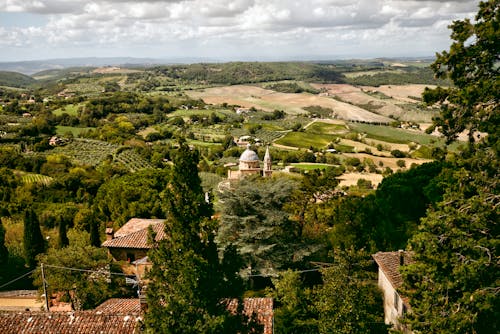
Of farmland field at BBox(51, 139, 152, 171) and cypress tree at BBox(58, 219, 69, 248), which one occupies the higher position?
cypress tree at BBox(58, 219, 69, 248)

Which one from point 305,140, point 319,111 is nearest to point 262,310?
point 305,140

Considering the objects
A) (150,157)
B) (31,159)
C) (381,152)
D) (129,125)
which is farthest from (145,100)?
(381,152)

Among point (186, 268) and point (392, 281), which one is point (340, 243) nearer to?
point (392, 281)

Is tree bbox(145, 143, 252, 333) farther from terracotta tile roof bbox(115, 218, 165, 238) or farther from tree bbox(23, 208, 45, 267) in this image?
tree bbox(23, 208, 45, 267)

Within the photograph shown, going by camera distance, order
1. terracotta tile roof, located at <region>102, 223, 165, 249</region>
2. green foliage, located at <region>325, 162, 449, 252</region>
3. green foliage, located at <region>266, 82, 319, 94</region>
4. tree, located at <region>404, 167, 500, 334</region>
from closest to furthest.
→ tree, located at <region>404, 167, 500, 334</region>
green foliage, located at <region>325, 162, 449, 252</region>
terracotta tile roof, located at <region>102, 223, 165, 249</region>
green foliage, located at <region>266, 82, 319, 94</region>

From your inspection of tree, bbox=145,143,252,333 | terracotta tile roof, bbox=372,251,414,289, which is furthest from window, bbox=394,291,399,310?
tree, bbox=145,143,252,333

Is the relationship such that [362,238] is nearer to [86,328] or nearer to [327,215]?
[327,215]
